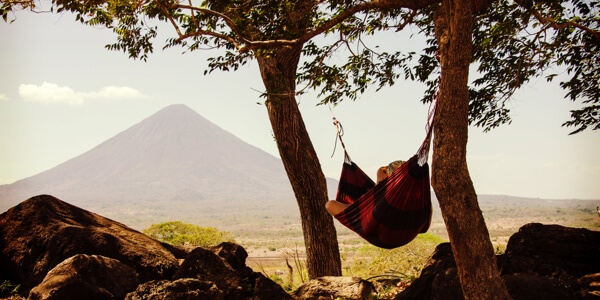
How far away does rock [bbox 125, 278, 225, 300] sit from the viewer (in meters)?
3.19

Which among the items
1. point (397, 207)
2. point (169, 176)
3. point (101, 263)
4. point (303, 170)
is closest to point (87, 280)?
point (101, 263)

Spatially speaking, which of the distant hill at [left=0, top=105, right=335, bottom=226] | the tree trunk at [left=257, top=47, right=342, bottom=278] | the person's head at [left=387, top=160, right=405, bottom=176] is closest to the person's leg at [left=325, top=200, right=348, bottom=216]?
the person's head at [left=387, top=160, right=405, bottom=176]

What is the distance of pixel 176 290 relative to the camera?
10.7 ft

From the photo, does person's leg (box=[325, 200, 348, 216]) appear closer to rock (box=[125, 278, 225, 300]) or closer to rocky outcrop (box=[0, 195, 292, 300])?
rocky outcrop (box=[0, 195, 292, 300])

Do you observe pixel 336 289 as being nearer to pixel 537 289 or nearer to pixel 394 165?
pixel 394 165

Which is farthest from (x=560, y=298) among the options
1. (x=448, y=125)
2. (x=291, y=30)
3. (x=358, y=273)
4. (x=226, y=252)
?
(x=358, y=273)

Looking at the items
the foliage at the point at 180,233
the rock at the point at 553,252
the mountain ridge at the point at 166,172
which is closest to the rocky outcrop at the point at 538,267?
the rock at the point at 553,252

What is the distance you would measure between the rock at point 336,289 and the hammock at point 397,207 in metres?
0.50

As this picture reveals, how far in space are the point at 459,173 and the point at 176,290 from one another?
1874mm

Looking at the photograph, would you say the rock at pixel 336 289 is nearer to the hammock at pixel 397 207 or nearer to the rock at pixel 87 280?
the hammock at pixel 397 207

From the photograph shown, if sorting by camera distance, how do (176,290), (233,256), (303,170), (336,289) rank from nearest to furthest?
1. (176,290)
2. (336,289)
3. (233,256)
4. (303,170)

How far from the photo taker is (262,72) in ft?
17.0

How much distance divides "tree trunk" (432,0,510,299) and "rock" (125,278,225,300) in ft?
5.16

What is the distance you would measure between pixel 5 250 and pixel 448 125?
3485 millimetres
